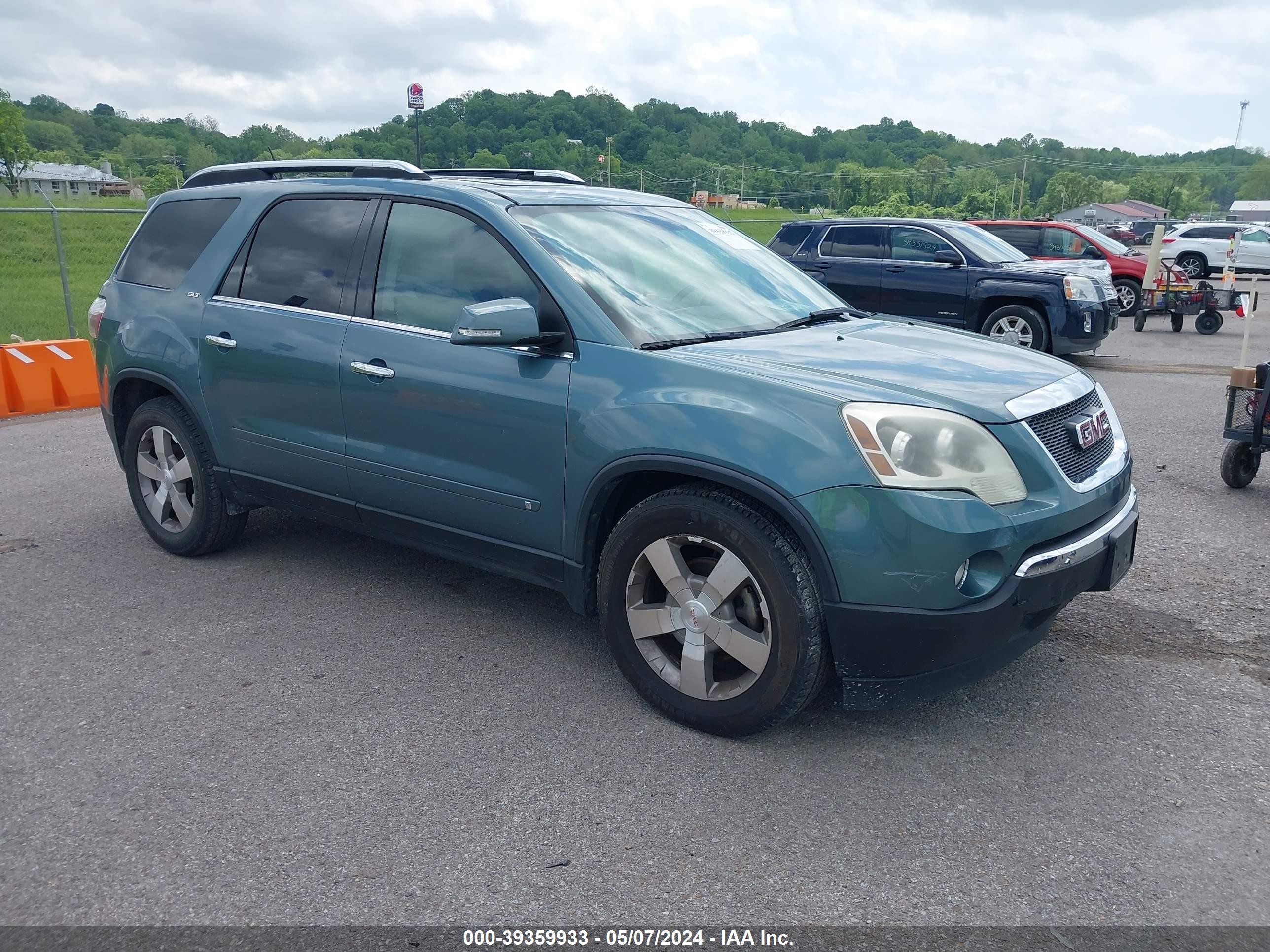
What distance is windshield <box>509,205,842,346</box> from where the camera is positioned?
149 inches

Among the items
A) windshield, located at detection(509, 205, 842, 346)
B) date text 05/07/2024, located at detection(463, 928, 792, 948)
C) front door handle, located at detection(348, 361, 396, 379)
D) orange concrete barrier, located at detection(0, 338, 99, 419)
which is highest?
windshield, located at detection(509, 205, 842, 346)

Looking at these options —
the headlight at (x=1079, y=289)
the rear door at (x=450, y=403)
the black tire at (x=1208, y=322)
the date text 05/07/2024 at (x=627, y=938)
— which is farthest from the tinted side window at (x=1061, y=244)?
the date text 05/07/2024 at (x=627, y=938)

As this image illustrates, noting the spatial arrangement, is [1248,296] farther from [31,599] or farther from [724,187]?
[724,187]

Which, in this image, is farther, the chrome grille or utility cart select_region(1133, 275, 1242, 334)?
utility cart select_region(1133, 275, 1242, 334)

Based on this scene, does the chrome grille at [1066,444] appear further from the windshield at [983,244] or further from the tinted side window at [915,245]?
the tinted side window at [915,245]

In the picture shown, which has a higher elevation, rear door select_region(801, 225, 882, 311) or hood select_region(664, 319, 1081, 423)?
rear door select_region(801, 225, 882, 311)

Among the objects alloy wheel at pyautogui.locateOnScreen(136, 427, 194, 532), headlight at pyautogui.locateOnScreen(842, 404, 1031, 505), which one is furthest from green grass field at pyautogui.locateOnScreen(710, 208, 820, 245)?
headlight at pyautogui.locateOnScreen(842, 404, 1031, 505)

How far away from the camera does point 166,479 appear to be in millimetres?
5199

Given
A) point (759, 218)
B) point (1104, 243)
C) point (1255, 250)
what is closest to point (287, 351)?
point (1104, 243)

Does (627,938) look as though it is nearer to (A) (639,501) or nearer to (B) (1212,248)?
(A) (639,501)

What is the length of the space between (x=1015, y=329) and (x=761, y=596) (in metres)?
10.3

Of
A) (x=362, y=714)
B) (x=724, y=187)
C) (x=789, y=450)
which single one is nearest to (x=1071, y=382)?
(x=789, y=450)

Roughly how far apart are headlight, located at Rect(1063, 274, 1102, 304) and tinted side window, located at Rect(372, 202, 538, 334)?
996 centimetres

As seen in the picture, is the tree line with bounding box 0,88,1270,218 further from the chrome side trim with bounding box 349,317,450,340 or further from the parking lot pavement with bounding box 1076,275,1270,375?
the parking lot pavement with bounding box 1076,275,1270,375
